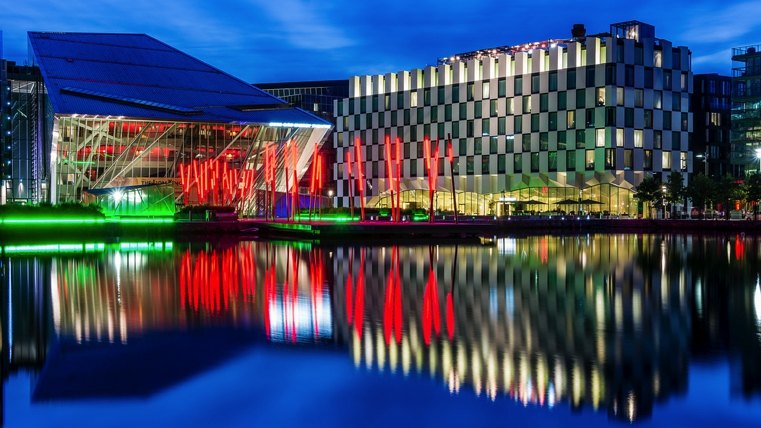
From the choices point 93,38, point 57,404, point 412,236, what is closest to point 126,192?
point 93,38

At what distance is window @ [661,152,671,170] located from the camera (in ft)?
331

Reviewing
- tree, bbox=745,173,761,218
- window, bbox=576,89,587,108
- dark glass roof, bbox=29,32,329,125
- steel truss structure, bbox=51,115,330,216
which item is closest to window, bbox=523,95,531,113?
window, bbox=576,89,587,108

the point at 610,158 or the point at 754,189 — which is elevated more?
the point at 610,158

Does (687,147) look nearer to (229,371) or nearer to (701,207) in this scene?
(701,207)

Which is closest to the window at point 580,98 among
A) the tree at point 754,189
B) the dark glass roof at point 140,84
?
the tree at point 754,189

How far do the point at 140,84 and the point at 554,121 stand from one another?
46.7m

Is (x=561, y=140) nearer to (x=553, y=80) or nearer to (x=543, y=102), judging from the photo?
(x=543, y=102)

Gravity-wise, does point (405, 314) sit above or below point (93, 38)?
below

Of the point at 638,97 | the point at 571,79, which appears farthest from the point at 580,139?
the point at 638,97

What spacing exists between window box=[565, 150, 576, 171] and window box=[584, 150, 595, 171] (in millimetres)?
1481

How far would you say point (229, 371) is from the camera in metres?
13.0

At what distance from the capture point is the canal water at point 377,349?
1088cm

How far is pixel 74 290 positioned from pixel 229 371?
1144 cm

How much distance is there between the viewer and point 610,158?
97875 mm
